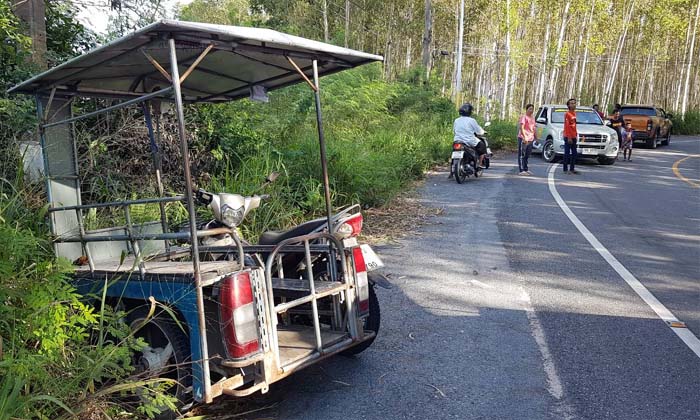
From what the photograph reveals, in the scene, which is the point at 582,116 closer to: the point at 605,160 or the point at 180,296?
the point at 605,160

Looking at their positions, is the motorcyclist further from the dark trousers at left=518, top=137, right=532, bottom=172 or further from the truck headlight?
the truck headlight

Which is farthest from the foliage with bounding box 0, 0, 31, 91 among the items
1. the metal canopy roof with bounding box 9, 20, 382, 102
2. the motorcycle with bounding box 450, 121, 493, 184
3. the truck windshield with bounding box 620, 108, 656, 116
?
the truck windshield with bounding box 620, 108, 656, 116

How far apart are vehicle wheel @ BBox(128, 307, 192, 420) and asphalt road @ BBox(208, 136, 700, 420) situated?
1.73 feet

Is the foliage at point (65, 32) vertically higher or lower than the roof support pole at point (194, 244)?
higher

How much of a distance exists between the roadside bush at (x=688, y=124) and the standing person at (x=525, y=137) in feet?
99.3

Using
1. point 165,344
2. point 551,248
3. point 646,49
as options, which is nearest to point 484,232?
point 551,248

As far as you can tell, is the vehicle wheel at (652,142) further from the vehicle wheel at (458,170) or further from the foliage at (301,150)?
the vehicle wheel at (458,170)

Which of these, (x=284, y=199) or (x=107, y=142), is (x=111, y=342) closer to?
(x=107, y=142)

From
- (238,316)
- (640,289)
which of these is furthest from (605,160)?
(238,316)

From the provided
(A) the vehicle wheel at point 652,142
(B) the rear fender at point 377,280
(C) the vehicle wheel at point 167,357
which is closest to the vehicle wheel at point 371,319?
(B) the rear fender at point 377,280

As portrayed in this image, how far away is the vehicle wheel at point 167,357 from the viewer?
3496mm

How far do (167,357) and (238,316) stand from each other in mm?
652

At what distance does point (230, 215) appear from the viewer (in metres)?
4.06

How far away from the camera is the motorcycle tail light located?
4.22m
